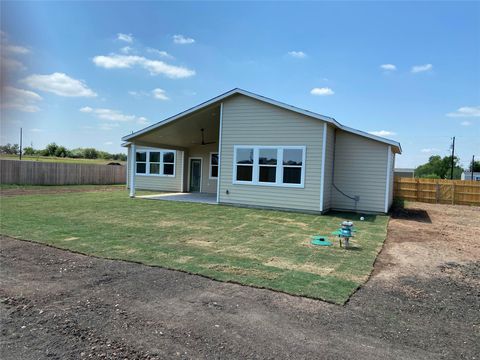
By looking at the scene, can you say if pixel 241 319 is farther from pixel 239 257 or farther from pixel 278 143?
pixel 278 143

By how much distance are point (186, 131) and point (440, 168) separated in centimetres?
5839

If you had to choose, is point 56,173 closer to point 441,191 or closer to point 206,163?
point 206,163

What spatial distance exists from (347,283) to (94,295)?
343 cm

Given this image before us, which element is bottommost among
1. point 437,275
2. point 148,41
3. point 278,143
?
point 437,275

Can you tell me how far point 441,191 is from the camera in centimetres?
2106

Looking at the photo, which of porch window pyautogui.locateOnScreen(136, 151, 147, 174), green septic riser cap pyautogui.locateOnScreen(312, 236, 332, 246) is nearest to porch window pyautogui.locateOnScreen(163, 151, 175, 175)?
porch window pyautogui.locateOnScreen(136, 151, 147, 174)

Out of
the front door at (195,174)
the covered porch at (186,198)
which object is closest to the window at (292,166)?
the covered porch at (186,198)

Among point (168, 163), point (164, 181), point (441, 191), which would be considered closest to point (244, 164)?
point (168, 163)

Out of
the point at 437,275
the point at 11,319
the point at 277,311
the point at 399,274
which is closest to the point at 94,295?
the point at 11,319

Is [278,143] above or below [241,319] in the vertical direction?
above

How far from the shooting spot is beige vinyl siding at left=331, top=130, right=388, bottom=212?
13.1 meters

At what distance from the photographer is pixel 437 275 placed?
566cm

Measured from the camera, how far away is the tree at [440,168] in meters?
58.3

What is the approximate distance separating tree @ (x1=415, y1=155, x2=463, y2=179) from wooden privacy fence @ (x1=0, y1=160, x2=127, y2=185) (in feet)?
161
